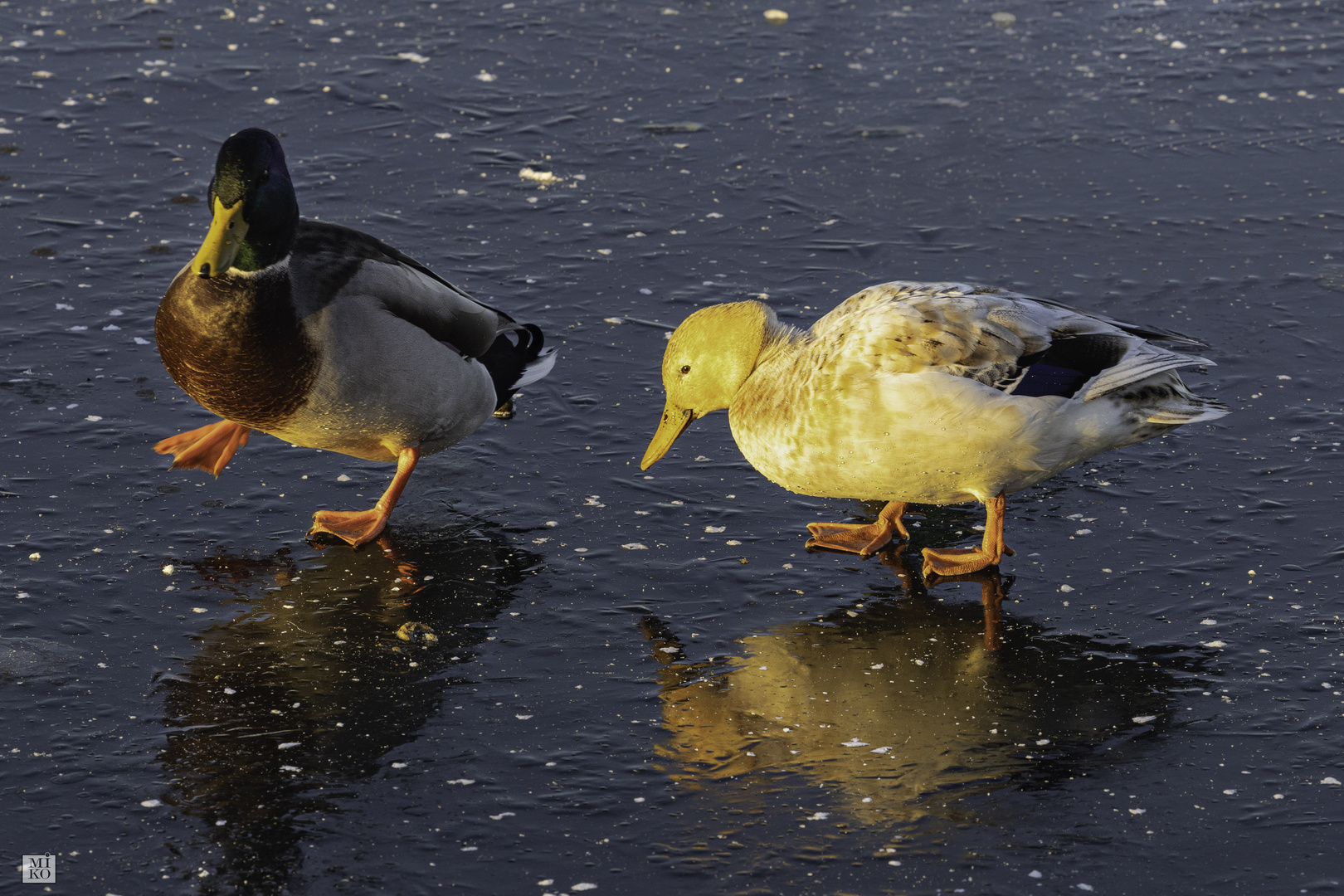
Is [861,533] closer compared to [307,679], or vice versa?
[307,679]

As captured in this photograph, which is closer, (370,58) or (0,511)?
(0,511)

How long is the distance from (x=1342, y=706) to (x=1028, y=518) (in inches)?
50.5

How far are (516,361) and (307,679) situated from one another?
1685mm

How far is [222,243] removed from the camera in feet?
14.6

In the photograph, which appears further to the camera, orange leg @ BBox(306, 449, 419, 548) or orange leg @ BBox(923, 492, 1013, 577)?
orange leg @ BBox(306, 449, 419, 548)

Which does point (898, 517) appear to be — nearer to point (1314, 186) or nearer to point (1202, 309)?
point (1202, 309)

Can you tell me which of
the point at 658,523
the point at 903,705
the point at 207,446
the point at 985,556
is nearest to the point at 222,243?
the point at 207,446

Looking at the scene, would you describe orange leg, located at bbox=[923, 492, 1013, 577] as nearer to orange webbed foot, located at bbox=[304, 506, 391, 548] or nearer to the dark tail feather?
the dark tail feather

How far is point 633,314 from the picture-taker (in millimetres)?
6363

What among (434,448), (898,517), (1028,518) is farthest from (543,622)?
(1028,518)

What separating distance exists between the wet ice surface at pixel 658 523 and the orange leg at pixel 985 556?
0.10 meters

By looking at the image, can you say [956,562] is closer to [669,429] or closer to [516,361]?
[669,429]

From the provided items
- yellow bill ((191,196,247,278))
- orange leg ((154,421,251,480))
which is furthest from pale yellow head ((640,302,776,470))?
orange leg ((154,421,251,480))

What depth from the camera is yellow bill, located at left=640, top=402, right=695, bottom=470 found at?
193 inches
